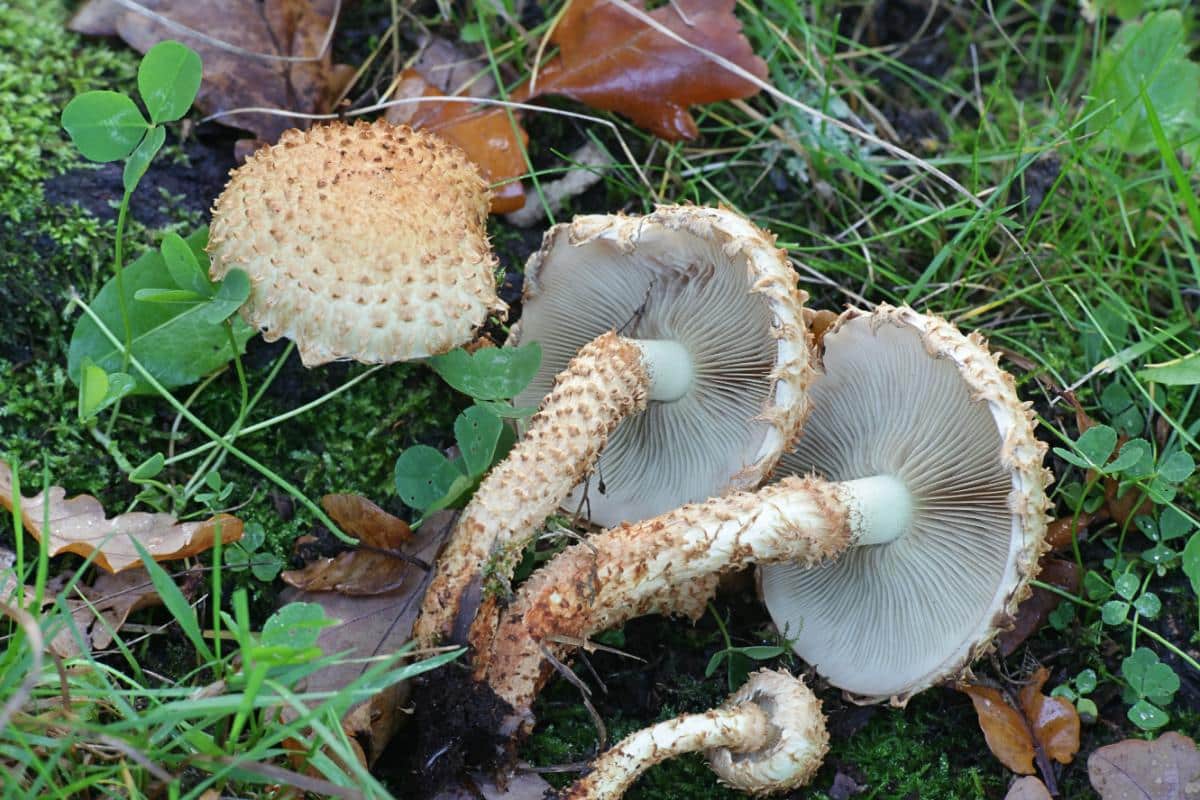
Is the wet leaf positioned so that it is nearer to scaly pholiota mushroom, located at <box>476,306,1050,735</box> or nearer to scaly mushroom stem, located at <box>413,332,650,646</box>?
scaly mushroom stem, located at <box>413,332,650,646</box>

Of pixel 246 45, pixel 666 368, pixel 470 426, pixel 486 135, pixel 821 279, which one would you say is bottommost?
pixel 470 426

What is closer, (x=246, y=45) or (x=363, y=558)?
(x=363, y=558)

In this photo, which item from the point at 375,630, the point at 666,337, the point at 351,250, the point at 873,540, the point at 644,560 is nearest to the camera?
the point at 351,250

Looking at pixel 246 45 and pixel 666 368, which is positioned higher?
pixel 246 45

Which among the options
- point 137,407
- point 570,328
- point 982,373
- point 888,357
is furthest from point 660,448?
point 137,407

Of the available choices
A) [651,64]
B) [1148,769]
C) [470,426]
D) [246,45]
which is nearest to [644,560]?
[470,426]

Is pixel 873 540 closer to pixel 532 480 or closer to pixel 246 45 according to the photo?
pixel 532 480

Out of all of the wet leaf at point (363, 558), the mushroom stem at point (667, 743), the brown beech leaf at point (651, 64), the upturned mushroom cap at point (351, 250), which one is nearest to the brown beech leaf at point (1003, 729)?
the mushroom stem at point (667, 743)

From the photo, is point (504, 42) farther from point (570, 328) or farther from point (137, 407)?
point (137, 407)
